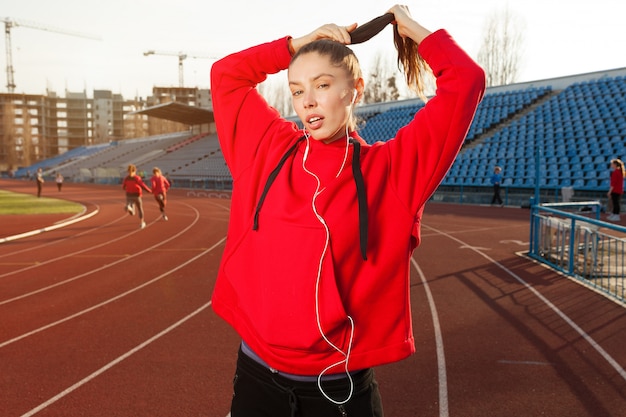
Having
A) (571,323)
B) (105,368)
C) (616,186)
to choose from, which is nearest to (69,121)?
(616,186)

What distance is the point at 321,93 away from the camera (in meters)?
1.38

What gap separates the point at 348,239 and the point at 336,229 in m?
0.05

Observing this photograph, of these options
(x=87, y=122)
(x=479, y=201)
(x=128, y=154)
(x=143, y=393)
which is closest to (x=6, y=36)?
(x=87, y=122)

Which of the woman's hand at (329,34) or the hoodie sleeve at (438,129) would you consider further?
the woman's hand at (329,34)

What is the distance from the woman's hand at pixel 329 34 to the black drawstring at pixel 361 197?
1.11 ft

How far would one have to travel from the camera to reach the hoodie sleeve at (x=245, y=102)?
1592 mm

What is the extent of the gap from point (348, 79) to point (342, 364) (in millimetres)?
850

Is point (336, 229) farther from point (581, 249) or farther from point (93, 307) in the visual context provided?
point (581, 249)

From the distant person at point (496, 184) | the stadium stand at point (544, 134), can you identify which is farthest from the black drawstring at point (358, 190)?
the distant person at point (496, 184)

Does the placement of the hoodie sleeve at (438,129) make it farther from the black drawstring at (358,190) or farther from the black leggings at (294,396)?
the black leggings at (294,396)

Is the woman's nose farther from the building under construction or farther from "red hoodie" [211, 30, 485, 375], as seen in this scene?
the building under construction

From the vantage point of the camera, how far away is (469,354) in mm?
4965

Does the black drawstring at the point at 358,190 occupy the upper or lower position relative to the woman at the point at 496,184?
upper

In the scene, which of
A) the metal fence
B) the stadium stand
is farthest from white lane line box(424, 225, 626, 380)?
the stadium stand
